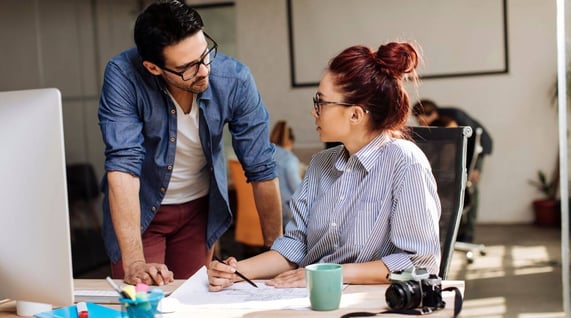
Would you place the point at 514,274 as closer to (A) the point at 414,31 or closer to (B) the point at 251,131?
(A) the point at 414,31

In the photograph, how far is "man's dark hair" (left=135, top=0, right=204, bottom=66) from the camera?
2.09m

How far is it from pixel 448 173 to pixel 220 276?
2.47ft

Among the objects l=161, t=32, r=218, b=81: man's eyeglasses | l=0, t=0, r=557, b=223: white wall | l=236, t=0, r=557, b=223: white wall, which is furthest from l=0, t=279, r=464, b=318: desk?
l=236, t=0, r=557, b=223: white wall

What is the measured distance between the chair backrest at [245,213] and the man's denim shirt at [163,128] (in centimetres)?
239

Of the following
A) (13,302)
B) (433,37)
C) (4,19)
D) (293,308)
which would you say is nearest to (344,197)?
(293,308)

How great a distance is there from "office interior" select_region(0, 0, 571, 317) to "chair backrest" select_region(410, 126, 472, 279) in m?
4.04

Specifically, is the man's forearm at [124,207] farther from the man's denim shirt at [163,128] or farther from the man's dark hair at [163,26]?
the man's dark hair at [163,26]

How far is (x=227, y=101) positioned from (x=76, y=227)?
3715mm

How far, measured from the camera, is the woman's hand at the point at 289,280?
1.82m

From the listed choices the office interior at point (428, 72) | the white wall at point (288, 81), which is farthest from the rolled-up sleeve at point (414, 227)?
the office interior at point (428, 72)

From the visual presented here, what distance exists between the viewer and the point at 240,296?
A: 5.78ft

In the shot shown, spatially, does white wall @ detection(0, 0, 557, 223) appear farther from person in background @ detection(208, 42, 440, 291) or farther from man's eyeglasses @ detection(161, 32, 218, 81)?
person in background @ detection(208, 42, 440, 291)

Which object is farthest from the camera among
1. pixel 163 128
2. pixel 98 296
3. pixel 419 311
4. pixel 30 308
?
pixel 163 128

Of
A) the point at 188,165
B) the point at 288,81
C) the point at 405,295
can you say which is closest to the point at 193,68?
the point at 188,165
